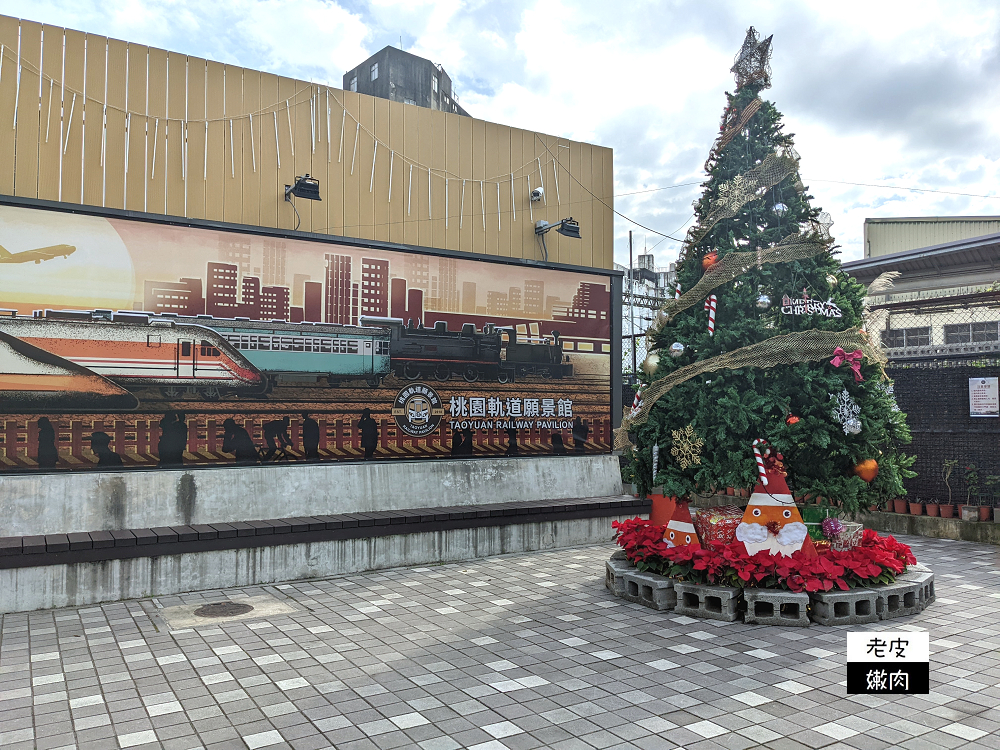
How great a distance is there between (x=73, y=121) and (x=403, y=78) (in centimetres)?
1989

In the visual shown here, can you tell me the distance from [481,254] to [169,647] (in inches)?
281

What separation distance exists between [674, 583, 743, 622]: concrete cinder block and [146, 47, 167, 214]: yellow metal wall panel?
7.62m

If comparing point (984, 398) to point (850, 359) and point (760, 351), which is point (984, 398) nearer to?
point (850, 359)

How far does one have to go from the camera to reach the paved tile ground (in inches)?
161

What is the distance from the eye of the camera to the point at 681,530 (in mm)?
7121

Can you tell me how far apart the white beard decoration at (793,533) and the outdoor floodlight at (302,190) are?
7139 millimetres

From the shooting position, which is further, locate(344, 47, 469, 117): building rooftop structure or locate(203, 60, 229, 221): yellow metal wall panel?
locate(344, 47, 469, 117): building rooftop structure

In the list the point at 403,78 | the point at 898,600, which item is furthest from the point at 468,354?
the point at 403,78

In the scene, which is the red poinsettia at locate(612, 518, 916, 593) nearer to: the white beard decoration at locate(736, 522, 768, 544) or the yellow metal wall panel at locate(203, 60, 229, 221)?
the white beard decoration at locate(736, 522, 768, 544)

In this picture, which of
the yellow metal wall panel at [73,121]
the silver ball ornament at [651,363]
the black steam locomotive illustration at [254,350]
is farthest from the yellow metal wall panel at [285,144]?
the silver ball ornament at [651,363]

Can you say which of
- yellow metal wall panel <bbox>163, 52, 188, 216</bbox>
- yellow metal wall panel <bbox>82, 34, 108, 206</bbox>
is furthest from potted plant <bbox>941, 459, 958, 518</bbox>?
yellow metal wall panel <bbox>82, 34, 108, 206</bbox>

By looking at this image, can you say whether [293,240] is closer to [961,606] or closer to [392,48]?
[961,606]

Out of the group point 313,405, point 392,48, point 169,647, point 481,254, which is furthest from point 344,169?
point 392,48

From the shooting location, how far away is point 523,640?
19.3 ft
